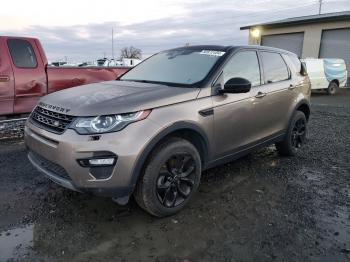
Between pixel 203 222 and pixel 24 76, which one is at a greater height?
pixel 24 76

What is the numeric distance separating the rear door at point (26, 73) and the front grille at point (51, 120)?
128 inches

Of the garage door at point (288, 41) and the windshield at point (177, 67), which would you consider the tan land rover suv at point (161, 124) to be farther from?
the garage door at point (288, 41)

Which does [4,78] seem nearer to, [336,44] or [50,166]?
[50,166]

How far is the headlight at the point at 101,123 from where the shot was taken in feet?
10.3

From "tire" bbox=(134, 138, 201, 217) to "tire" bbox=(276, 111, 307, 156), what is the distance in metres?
2.34

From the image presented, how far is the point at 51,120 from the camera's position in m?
3.46

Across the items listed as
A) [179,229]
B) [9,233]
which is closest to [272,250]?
[179,229]

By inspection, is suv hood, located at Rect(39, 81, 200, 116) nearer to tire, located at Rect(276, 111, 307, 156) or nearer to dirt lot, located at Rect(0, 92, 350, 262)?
dirt lot, located at Rect(0, 92, 350, 262)

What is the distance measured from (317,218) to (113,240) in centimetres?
217

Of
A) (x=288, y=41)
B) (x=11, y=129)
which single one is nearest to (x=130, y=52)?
(x=288, y=41)

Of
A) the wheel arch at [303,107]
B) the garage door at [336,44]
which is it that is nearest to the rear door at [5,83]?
the wheel arch at [303,107]

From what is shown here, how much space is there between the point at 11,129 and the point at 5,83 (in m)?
1.18

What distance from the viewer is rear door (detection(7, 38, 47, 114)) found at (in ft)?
21.9

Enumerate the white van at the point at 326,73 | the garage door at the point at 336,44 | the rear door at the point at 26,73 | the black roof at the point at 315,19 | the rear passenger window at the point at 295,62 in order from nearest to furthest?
the rear passenger window at the point at 295,62 → the rear door at the point at 26,73 → the white van at the point at 326,73 → the black roof at the point at 315,19 → the garage door at the point at 336,44
